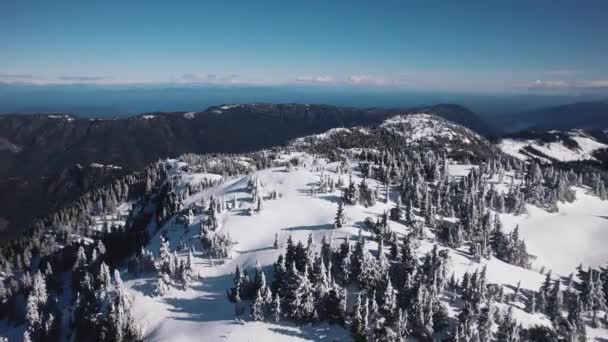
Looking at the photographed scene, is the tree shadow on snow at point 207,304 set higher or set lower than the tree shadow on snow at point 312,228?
lower

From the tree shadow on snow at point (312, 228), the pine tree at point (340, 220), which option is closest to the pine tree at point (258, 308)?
the tree shadow on snow at point (312, 228)

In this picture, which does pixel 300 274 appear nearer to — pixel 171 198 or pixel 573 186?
pixel 171 198

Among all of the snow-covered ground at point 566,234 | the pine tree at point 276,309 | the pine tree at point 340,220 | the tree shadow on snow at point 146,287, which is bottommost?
the snow-covered ground at point 566,234

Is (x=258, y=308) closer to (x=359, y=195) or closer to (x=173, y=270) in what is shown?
(x=173, y=270)

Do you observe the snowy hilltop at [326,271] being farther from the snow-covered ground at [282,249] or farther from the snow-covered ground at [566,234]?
the snow-covered ground at [566,234]

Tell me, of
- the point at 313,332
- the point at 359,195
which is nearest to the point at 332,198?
the point at 359,195

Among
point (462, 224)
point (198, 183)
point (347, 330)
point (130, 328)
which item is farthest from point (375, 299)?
point (198, 183)

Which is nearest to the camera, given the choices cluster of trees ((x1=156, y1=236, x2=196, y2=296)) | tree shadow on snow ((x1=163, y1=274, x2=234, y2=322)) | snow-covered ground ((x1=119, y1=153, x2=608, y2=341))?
snow-covered ground ((x1=119, y1=153, x2=608, y2=341))

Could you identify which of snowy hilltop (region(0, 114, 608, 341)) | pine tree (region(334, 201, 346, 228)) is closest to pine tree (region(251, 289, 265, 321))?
snowy hilltop (region(0, 114, 608, 341))

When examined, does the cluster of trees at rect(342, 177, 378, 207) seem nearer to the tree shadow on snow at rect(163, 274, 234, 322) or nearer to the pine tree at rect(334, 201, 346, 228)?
Result: the pine tree at rect(334, 201, 346, 228)
